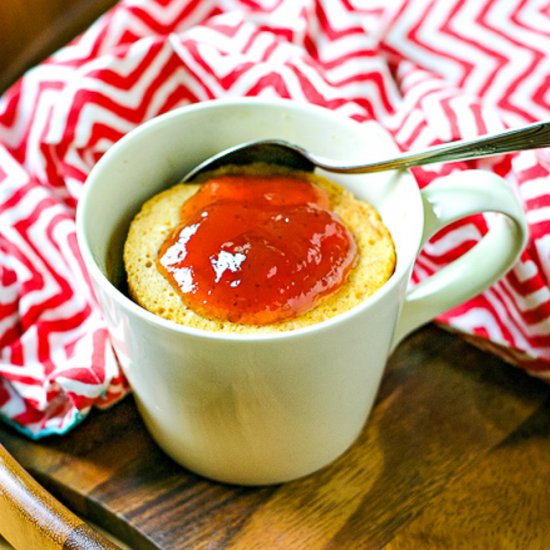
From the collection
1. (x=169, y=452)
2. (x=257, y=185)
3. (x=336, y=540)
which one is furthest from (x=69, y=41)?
(x=336, y=540)

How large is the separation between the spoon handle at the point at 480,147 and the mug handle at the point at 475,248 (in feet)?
0.05

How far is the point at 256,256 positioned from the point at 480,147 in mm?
191

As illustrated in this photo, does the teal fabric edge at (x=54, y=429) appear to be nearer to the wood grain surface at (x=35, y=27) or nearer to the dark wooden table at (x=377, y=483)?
the dark wooden table at (x=377, y=483)

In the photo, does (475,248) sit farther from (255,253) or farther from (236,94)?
(236,94)

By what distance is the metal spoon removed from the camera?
2.15ft

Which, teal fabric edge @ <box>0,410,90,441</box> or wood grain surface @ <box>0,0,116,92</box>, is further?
wood grain surface @ <box>0,0,116,92</box>

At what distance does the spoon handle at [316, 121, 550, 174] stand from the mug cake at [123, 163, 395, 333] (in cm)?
6

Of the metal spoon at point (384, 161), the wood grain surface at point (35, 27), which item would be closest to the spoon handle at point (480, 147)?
the metal spoon at point (384, 161)

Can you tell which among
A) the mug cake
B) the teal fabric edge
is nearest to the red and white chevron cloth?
the teal fabric edge

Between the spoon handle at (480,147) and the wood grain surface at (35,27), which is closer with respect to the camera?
the spoon handle at (480,147)

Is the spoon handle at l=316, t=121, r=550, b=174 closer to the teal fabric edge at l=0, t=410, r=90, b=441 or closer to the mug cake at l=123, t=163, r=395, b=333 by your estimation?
the mug cake at l=123, t=163, r=395, b=333

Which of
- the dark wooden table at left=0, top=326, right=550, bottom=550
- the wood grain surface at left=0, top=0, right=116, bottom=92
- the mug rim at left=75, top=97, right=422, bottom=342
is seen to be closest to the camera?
the mug rim at left=75, top=97, right=422, bottom=342

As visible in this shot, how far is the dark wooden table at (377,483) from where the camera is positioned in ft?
2.28

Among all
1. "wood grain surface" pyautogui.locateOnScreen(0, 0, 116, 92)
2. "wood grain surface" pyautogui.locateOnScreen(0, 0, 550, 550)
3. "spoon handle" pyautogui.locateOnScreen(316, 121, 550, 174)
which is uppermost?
"wood grain surface" pyautogui.locateOnScreen(0, 0, 116, 92)
